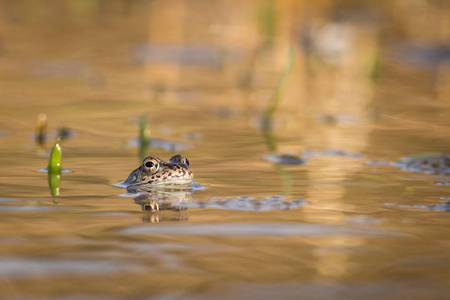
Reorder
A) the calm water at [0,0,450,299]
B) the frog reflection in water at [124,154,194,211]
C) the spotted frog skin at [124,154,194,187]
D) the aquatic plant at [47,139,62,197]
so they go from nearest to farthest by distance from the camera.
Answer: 1. the calm water at [0,0,450,299]
2. the frog reflection in water at [124,154,194,211]
3. the spotted frog skin at [124,154,194,187]
4. the aquatic plant at [47,139,62,197]

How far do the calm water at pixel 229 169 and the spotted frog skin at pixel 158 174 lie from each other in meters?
0.20

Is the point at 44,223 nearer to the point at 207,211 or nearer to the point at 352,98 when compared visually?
the point at 207,211

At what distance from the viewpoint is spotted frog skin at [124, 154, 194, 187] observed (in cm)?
630

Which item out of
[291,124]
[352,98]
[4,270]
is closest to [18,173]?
[4,270]

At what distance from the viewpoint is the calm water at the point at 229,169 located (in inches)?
157

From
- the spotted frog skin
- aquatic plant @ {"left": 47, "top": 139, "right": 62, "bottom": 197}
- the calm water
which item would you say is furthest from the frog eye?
aquatic plant @ {"left": 47, "top": 139, "right": 62, "bottom": 197}

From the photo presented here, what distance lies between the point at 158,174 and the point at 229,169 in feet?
2.61

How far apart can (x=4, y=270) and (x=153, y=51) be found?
44.3ft

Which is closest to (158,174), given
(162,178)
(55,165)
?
(162,178)

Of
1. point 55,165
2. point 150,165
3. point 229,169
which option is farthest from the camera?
point 229,169

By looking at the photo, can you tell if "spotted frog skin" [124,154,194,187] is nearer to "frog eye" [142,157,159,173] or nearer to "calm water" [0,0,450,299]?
"frog eye" [142,157,159,173]

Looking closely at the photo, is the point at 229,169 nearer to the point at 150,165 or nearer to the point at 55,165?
the point at 150,165

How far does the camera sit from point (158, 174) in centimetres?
641

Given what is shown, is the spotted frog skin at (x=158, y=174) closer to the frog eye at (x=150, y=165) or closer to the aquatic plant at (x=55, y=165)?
the frog eye at (x=150, y=165)
